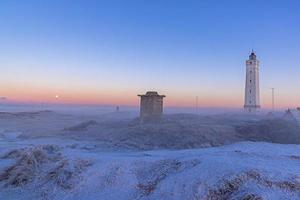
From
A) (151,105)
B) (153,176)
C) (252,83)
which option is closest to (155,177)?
(153,176)

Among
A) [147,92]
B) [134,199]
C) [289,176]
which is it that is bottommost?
[134,199]

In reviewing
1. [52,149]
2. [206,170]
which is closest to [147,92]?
[52,149]

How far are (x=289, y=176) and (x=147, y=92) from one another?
17427 millimetres

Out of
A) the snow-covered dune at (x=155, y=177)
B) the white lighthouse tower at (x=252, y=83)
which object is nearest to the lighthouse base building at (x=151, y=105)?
the snow-covered dune at (x=155, y=177)

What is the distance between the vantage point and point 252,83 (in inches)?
1907

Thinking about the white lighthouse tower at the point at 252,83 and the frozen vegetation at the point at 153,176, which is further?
the white lighthouse tower at the point at 252,83

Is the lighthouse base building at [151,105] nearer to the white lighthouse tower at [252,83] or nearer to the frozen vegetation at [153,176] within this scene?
the frozen vegetation at [153,176]

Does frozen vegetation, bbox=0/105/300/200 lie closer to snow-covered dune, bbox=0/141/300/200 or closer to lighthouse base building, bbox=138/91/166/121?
snow-covered dune, bbox=0/141/300/200

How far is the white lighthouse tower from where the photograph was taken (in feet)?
158

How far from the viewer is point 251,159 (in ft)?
36.2

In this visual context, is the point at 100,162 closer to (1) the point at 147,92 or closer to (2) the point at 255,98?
(1) the point at 147,92

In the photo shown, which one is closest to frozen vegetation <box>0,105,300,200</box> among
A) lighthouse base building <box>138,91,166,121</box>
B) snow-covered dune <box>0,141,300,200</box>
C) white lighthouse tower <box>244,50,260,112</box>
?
snow-covered dune <box>0,141,300,200</box>

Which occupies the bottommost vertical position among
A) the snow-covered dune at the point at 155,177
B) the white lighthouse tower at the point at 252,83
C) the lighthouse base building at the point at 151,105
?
the snow-covered dune at the point at 155,177

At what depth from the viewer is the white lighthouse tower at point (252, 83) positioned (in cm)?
4806
